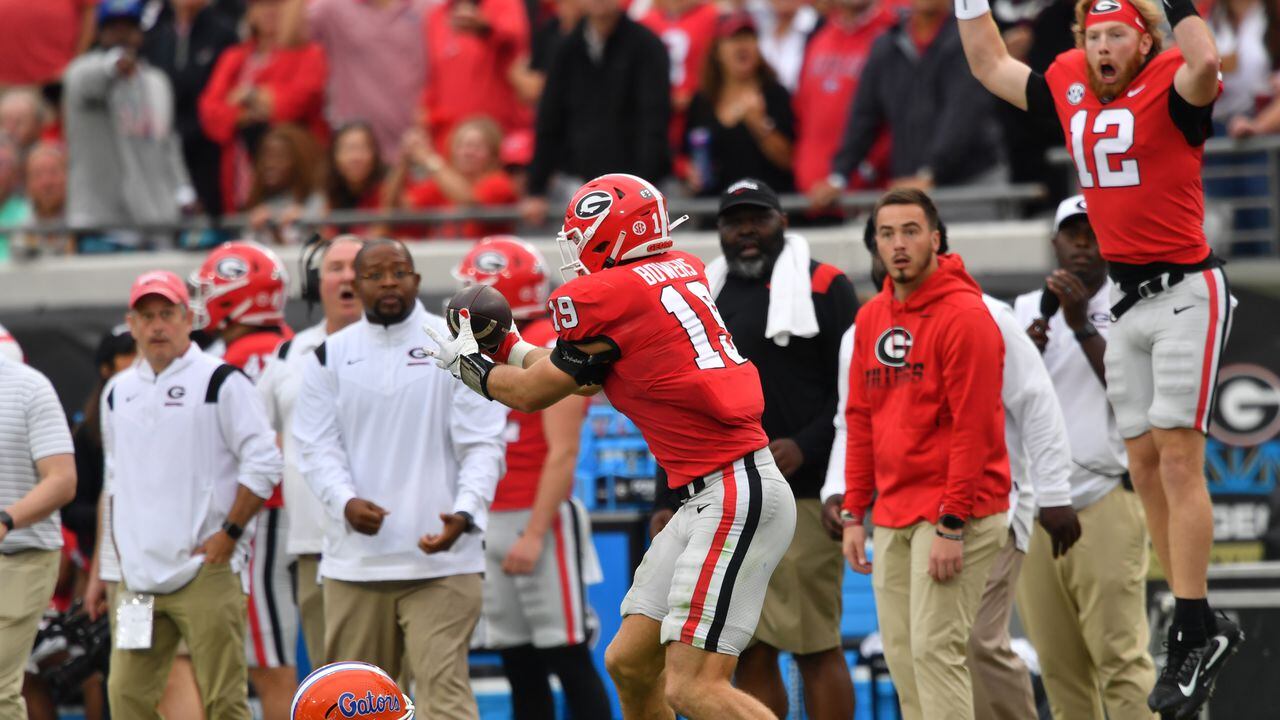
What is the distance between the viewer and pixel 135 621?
7961 millimetres

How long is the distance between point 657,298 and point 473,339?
0.71m

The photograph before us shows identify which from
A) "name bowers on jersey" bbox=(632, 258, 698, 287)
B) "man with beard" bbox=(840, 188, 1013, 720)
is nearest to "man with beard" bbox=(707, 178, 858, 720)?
"man with beard" bbox=(840, 188, 1013, 720)

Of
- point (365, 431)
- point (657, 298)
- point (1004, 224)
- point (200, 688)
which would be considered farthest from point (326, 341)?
point (1004, 224)

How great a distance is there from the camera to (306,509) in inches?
341

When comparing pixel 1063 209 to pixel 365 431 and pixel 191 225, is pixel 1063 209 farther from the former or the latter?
pixel 191 225

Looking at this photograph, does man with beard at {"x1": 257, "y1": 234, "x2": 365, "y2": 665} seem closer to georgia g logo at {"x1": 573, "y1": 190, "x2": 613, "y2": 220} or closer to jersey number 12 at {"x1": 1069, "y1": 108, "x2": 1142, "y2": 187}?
georgia g logo at {"x1": 573, "y1": 190, "x2": 613, "y2": 220}

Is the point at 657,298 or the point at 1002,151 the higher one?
the point at 1002,151

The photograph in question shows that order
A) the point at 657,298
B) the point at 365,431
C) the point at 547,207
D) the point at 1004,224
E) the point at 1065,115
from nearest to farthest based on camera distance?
the point at 657,298, the point at 1065,115, the point at 365,431, the point at 1004,224, the point at 547,207

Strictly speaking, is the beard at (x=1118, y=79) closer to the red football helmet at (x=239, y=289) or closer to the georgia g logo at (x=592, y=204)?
the georgia g logo at (x=592, y=204)

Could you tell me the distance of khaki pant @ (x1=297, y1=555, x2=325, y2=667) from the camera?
864cm

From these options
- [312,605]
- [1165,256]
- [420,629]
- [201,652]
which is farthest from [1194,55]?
[201,652]

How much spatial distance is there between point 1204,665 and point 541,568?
3.33m

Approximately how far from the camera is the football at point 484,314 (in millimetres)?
6680

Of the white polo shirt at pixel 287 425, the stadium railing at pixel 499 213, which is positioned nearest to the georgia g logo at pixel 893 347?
the white polo shirt at pixel 287 425
